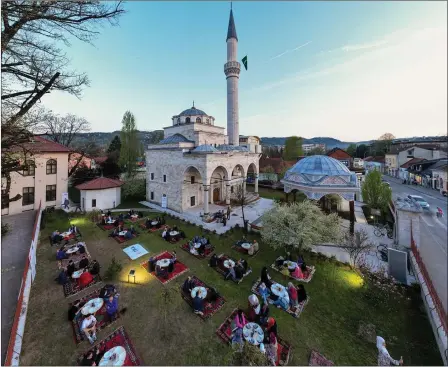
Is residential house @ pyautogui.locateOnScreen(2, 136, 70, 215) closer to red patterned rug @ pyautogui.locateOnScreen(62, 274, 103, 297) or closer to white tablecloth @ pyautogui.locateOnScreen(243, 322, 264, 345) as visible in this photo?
red patterned rug @ pyautogui.locateOnScreen(62, 274, 103, 297)

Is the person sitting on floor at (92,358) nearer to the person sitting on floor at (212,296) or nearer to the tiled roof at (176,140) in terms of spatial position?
the person sitting on floor at (212,296)

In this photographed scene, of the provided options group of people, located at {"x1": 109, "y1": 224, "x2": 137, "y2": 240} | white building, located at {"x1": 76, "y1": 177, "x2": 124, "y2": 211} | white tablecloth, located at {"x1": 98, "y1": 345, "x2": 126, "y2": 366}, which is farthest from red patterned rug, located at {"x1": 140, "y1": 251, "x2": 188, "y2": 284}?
white building, located at {"x1": 76, "y1": 177, "x2": 124, "y2": 211}

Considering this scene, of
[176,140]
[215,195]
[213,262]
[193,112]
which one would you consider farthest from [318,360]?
[193,112]

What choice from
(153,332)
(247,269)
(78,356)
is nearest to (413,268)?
(247,269)

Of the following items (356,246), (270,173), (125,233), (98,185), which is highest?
(270,173)

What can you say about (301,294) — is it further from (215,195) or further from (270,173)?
(270,173)

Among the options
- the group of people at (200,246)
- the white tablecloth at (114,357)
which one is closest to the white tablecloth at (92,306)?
the white tablecloth at (114,357)

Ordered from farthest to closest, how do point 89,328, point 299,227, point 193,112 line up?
1. point 193,112
2. point 299,227
3. point 89,328

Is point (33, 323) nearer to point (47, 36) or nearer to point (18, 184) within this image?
point (47, 36)
